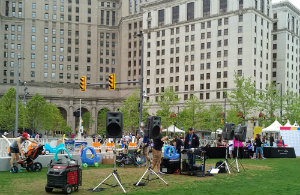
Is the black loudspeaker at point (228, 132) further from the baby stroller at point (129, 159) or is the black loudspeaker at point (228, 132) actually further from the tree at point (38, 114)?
the tree at point (38, 114)

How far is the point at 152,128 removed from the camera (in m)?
14.9

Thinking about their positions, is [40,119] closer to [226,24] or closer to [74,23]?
[226,24]

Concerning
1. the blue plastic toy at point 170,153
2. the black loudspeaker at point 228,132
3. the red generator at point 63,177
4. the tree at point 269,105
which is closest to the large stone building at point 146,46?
the tree at point 269,105

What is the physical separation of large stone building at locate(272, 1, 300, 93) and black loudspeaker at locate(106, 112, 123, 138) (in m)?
90.7

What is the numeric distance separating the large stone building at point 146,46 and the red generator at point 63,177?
61.9m

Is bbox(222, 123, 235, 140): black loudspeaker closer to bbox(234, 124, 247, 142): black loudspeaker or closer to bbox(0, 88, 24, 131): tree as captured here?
bbox(234, 124, 247, 142): black loudspeaker

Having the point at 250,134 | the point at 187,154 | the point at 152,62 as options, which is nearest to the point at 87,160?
the point at 187,154

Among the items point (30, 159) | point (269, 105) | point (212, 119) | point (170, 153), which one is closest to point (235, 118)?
point (269, 105)

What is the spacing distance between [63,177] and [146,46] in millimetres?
92693

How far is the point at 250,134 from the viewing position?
82.2m

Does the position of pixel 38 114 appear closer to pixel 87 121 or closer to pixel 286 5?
pixel 87 121

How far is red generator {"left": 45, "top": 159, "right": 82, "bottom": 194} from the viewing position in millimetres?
12585

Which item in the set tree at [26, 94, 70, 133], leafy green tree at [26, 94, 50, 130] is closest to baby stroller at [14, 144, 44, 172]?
tree at [26, 94, 70, 133]

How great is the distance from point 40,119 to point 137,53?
52702 millimetres
